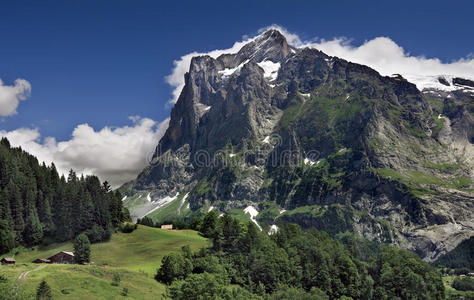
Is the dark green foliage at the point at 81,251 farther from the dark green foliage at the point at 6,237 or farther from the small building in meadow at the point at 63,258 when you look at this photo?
the dark green foliage at the point at 6,237

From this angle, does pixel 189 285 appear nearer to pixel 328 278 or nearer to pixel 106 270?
pixel 106 270

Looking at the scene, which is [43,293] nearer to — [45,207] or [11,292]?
[11,292]

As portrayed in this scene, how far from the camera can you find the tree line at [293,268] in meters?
98.6

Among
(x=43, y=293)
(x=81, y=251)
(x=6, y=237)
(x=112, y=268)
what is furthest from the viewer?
(x=6, y=237)

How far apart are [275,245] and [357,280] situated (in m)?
28.5

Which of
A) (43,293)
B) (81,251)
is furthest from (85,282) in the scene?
(81,251)

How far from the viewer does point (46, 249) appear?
121 metres

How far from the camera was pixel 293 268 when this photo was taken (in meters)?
116

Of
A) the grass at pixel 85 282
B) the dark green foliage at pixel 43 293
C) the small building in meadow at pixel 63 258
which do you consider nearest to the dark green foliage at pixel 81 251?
the small building in meadow at pixel 63 258

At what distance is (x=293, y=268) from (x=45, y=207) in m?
81.9

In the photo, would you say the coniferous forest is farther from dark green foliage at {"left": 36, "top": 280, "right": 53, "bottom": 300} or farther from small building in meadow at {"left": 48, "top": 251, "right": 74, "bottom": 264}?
dark green foliage at {"left": 36, "top": 280, "right": 53, "bottom": 300}

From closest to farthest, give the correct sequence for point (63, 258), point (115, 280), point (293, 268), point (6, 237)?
point (115, 280) < point (63, 258) < point (6, 237) < point (293, 268)

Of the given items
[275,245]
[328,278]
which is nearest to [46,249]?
[275,245]

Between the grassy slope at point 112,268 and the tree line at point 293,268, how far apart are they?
8.46 metres
